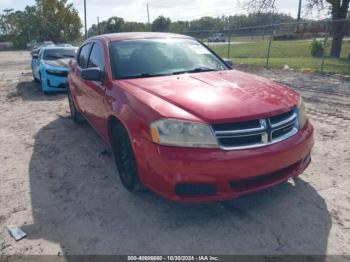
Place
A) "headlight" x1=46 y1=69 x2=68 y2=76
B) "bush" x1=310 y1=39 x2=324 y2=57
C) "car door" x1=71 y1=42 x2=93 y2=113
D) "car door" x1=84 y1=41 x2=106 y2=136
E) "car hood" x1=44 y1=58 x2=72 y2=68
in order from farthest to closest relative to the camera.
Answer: "bush" x1=310 y1=39 x2=324 y2=57, "car hood" x1=44 y1=58 x2=72 y2=68, "headlight" x1=46 y1=69 x2=68 y2=76, "car door" x1=71 y1=42 x2=93 y2=113, "car door" x1=84 y1=41 x2=106 y2=136

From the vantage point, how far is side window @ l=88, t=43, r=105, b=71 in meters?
4.16

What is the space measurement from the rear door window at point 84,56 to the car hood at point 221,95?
5.50ft

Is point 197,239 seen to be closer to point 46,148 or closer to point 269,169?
point 269,169

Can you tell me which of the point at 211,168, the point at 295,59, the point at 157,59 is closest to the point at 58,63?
the point at 157,59

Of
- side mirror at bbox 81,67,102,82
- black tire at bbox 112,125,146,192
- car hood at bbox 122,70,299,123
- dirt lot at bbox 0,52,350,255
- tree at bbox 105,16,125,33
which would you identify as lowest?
dirt lot at bbox 0,52,350,255

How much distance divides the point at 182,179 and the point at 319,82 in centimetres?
A: 898

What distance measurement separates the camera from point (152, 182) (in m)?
2.91

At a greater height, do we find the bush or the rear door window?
the rear door window

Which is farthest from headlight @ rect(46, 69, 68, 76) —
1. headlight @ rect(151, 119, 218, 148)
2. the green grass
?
the green grass

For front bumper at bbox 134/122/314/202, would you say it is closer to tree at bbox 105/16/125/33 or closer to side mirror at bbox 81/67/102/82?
side mirror at bbox 81/67/102/82

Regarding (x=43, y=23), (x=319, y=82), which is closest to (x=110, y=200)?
(x=319, y=82)

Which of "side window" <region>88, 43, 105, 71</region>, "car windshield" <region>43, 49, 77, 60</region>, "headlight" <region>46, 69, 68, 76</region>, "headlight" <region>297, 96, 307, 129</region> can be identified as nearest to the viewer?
"headlight" <region>297, 96, 307, 129</region>

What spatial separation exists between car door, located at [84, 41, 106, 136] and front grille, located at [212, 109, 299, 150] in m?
1.74

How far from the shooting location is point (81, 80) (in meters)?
5.07
